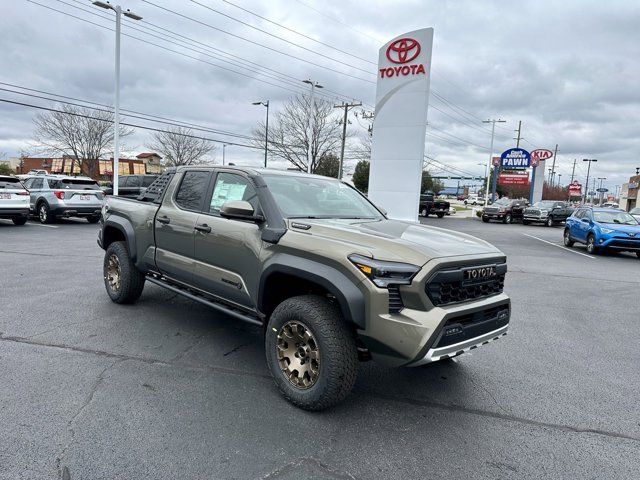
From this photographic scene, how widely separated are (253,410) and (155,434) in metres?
0.69

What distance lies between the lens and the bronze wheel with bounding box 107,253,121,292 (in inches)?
227

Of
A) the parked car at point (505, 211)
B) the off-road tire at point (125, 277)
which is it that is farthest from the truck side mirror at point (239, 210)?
the parked car at point (505, 211)

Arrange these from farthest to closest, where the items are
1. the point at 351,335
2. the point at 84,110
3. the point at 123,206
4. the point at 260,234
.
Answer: the point at 84,110 → the point at 123,206 → the point at 260,234 → the point at 351,335

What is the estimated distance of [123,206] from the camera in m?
5.72

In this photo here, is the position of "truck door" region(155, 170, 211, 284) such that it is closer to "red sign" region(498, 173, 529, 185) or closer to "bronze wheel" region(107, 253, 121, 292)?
"bronze wheel" region(107, 253, 121, 292)

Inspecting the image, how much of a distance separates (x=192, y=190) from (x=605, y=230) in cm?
1372

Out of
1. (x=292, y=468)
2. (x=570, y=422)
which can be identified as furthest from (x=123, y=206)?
(x=570, y=422)

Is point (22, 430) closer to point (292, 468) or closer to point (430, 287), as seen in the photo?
point (292, 468)

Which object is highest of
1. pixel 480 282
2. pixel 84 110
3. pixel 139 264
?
pixel 84 110

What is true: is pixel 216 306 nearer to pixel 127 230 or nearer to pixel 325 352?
pixel 325 352

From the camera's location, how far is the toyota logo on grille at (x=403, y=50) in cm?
1748

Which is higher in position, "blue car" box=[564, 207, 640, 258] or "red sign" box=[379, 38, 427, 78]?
"red sign" box=[379, 38, 427, 78]

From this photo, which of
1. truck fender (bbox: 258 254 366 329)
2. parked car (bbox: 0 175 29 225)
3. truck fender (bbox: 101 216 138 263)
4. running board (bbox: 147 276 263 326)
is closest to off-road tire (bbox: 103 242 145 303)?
truck fender (bbox: 101 216 138 263)

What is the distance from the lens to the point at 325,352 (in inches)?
122
